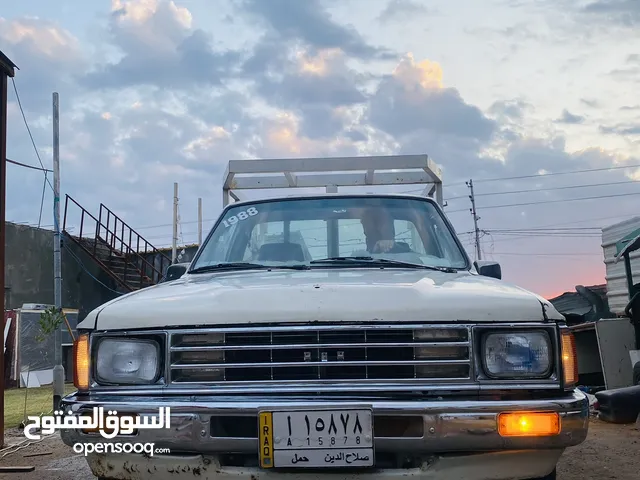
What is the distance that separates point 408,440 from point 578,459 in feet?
12.3

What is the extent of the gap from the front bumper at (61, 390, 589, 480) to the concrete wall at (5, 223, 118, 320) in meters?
16.4

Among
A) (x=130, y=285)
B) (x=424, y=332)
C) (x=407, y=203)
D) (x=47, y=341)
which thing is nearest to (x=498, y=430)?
(x=424, y=332)

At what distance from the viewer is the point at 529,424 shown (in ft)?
7.88

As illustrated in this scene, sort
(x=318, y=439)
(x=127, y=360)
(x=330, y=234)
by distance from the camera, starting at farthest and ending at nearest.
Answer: (x=330, y=234) → (x=127, y=360) → (x=318, y=439)

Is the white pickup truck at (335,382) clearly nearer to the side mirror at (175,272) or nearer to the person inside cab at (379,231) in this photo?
the person inside cab at (379,231)

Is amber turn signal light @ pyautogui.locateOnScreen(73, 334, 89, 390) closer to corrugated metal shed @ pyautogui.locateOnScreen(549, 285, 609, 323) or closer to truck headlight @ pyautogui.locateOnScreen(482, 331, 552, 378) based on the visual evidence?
truck headlight @ pyautogui.locateOnScreen(482, 331, 552, 378)

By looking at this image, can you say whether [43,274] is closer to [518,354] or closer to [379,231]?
[379,231]

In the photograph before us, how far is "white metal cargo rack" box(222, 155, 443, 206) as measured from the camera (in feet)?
21.2

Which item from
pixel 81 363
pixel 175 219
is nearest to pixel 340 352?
pixel 81 363

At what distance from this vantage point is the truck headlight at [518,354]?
2.55 meters

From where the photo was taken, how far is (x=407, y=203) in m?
4.39

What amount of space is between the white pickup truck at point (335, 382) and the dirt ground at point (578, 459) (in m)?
2.69

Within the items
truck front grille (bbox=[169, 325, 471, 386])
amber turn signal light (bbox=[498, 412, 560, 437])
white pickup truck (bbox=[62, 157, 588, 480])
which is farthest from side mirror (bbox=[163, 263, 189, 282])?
amber turn signal light (bbox=[498, 412, 560, 437])

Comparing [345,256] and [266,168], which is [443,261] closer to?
[345,256]
